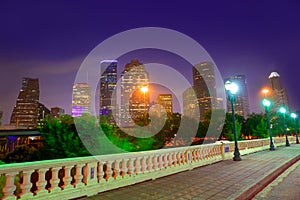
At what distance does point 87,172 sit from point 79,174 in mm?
208

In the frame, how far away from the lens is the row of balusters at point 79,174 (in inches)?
176

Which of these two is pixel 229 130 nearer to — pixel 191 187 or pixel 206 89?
pixel 191 187

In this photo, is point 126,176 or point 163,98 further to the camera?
point 163,98

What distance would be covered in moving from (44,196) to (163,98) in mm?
94565

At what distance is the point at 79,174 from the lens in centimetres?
542

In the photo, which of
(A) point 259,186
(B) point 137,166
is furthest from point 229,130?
(B) point 137,166

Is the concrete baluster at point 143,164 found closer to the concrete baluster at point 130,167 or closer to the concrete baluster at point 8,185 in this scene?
the concrete baluster at point 130,167

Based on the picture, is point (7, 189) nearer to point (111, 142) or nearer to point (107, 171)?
point (107, 171)

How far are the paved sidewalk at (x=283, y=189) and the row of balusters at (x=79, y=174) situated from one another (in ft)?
10.0

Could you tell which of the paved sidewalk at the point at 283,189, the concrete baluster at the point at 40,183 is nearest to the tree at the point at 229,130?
the paved sidewalk at the point at 283,189

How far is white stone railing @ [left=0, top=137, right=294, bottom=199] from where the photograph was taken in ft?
14.7

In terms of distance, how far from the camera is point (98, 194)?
18.5ft

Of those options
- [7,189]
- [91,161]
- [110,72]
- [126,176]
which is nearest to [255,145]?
[126,176]

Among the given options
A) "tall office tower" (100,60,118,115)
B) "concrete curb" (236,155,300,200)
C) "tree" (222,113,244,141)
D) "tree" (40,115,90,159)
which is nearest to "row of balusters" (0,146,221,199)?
"concrete curb" (236,155,300,200)
